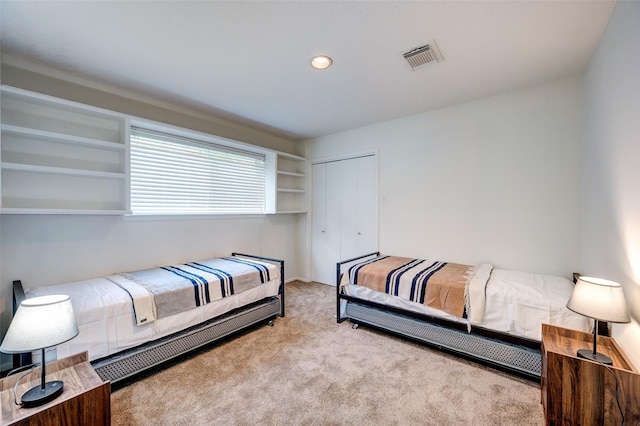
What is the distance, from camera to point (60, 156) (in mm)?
2348

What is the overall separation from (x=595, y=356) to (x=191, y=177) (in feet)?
12.2

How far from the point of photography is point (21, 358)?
1608 mm

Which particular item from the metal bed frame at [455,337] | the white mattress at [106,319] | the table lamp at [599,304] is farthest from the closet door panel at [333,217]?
the table lamp at [599,304]

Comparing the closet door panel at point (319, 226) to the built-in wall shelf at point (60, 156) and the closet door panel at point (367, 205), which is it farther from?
the built-in wall shelf at point (60, 156)

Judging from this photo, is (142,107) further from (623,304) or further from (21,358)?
(623,304)

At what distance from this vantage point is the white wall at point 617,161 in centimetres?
138

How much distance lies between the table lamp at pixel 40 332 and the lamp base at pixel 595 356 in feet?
7.87

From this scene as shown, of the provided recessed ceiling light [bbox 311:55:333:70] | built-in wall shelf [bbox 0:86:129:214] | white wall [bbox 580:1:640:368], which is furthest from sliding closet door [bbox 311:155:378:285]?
built-in wall shelf [bbox 0:86:129:214]

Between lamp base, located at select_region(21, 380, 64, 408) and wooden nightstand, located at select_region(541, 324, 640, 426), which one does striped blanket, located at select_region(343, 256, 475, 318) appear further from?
lamp base, located at select_region(21, 380, 64, 408)

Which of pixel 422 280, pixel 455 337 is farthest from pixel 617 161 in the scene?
pixel 455 337

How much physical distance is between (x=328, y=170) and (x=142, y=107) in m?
2.60

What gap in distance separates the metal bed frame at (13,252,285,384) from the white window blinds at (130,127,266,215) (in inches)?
48.6

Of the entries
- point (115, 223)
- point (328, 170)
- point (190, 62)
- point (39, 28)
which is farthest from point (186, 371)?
point (328, 170)

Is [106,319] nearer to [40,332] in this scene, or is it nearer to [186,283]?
[186,283]
